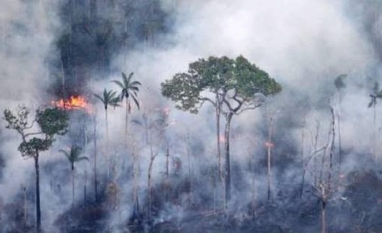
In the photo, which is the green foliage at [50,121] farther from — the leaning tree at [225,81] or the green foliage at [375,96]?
the green foliage at [375,96]

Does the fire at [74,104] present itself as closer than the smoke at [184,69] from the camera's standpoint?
No

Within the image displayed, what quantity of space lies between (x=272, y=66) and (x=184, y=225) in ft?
137

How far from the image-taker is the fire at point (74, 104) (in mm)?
86312

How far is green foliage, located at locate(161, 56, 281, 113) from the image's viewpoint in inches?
2351

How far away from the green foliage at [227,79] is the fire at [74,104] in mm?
27876

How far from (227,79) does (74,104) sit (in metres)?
36.6

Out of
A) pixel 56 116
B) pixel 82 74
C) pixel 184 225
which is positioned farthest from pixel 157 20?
pixel 184 225

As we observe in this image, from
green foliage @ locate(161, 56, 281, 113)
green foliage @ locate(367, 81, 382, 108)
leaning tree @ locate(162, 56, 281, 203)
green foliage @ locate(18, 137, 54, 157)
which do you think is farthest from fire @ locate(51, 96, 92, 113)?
green foliage @ locate(367, 81, 382, 108)

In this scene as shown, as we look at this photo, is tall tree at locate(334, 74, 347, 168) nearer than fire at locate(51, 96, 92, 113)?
Yes

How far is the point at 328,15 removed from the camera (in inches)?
3922

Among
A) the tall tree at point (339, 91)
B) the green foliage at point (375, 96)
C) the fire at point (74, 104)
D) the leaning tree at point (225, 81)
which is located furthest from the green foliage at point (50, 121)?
the green foliage at point (375, 96)

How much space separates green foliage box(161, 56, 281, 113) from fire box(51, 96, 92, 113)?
91.5 feet

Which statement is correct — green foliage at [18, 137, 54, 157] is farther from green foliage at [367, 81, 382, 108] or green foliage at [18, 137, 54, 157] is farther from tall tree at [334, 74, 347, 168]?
green foliage at [367, 81, 382, 108]

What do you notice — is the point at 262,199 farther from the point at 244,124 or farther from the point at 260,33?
the point at 260,33
